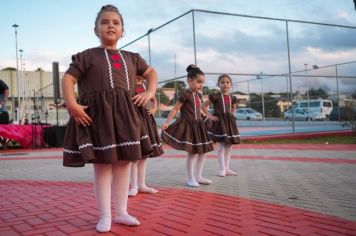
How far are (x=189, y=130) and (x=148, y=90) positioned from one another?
2.05 meters

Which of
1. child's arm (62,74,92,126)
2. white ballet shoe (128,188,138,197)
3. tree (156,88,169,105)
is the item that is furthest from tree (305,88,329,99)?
child's arm (62,74,92,126)

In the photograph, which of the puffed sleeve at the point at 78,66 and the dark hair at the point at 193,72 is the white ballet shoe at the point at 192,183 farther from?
the puffed sleeve at the point at 78,66

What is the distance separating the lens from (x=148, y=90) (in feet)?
10.0

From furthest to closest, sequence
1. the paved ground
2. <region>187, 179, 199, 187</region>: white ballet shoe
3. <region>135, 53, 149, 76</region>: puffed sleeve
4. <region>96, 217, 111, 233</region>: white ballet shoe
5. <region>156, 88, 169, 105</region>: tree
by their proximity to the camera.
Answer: <region>156, 88, 169, 105</region>: tree
<region>187, 179, 199, 187</region>: white ballet shoe
<region>135, 53, 149, 76</region>: puffed sleeve
the paved ground
<region>96, 217, 111, 233</region>: white ballet shoe

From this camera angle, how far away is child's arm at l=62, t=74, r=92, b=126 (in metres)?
2.69

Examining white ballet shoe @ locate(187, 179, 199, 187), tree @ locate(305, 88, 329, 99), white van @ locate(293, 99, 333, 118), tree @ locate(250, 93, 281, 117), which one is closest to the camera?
white ballet shoe @ locate(187, 179, 199, 187)

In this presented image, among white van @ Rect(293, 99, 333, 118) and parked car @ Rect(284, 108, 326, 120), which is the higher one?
white van @ Rect(293, 99, 333, 118)

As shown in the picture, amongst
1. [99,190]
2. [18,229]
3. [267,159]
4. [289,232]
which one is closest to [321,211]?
[289,232]

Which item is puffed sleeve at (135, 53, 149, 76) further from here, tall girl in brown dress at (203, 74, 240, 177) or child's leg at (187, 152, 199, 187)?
tall girl in brown dress at (203, 74, 240, 177)

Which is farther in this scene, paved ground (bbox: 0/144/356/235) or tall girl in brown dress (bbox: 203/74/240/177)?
tall girl in brown dress (bbox: 203/74/240/177)

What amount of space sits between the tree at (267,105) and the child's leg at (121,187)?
15822mm

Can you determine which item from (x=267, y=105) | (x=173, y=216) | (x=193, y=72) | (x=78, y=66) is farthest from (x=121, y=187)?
(x=267, y=105)

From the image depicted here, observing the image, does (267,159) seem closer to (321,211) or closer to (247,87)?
(321,211)

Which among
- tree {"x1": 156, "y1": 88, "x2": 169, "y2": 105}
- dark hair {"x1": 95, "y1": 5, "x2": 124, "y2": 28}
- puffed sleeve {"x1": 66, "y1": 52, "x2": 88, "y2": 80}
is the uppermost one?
tree {"x1": 156, "y1": 88, "x2": 169, "y2": 105}
